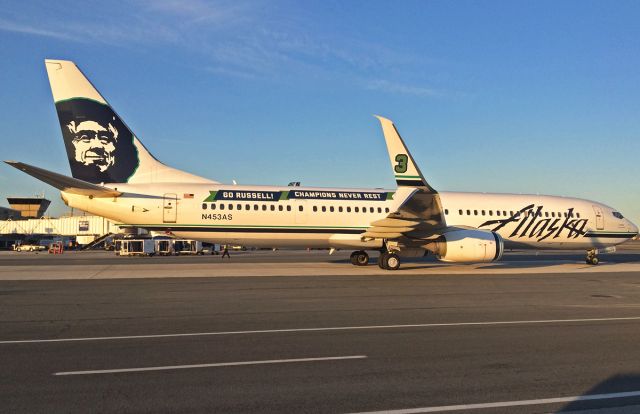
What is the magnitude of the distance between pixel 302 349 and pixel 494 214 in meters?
19.0

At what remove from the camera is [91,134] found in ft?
69.2

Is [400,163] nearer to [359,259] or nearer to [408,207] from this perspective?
[408,207]

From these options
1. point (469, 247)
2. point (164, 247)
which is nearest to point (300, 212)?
point (469, 247)

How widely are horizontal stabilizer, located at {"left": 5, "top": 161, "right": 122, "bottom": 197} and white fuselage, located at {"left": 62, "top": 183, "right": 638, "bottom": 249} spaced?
0.37 meters

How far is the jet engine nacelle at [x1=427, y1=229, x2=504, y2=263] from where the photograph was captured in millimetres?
19719

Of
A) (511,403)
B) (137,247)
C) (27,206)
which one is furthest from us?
(27,206)

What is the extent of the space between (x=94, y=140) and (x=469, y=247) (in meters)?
14.9

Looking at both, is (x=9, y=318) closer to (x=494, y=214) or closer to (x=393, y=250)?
(x=393, y=250)

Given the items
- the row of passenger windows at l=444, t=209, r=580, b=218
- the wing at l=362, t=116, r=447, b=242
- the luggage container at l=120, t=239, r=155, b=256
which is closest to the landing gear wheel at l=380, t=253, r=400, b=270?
the wing at l=362, t=116, r=447, b=242

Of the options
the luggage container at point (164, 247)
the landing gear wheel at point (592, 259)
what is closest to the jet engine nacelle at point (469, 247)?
the landing gear wheel at point (592, 259)

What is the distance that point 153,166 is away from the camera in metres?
22.3

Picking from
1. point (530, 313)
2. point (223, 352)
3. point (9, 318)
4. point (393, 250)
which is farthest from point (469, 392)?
point (393, 250)

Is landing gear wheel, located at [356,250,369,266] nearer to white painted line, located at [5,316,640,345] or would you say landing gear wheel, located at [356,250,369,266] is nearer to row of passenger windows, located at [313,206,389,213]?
row of passenger windows, located at [313,206,389,213]

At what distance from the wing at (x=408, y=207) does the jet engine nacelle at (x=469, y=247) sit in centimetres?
72
